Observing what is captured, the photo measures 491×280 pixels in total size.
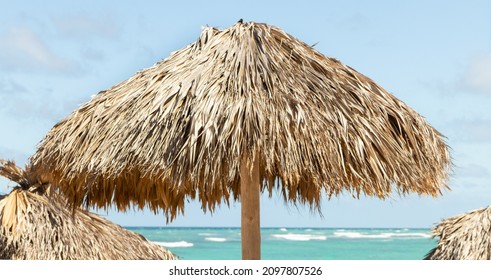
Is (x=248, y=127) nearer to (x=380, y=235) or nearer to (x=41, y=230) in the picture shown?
(x=41, y=230)

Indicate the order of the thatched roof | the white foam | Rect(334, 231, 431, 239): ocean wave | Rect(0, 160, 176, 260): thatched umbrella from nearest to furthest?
the thatched roof → Rect(0, 160, 176, 260): thatched umbrella → the white foam → Rect(334, 231, 431, 239): ocean wave

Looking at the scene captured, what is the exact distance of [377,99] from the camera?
14.0ft

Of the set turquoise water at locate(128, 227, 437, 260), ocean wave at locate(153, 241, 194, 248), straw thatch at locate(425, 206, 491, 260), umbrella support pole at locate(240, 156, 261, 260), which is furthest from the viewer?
ocean wave at locate(153, 241, 194, 248)

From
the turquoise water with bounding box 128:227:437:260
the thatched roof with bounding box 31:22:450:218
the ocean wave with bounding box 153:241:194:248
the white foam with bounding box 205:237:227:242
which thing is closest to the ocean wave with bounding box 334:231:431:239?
the turquoise water with bounding box 128:227:437:260

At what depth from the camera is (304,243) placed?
92.8 ft

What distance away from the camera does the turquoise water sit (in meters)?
26.7

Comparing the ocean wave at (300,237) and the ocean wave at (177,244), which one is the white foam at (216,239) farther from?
the ocean wave at (300,237)

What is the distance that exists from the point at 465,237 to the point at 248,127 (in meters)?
3.63

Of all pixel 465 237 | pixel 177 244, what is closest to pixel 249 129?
pixel 465 237

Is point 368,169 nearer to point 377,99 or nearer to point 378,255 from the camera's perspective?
point 377,99

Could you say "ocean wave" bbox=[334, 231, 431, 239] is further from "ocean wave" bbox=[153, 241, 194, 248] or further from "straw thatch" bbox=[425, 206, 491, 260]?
"straw thatch" bbox=[425, 206, 491, 260]
